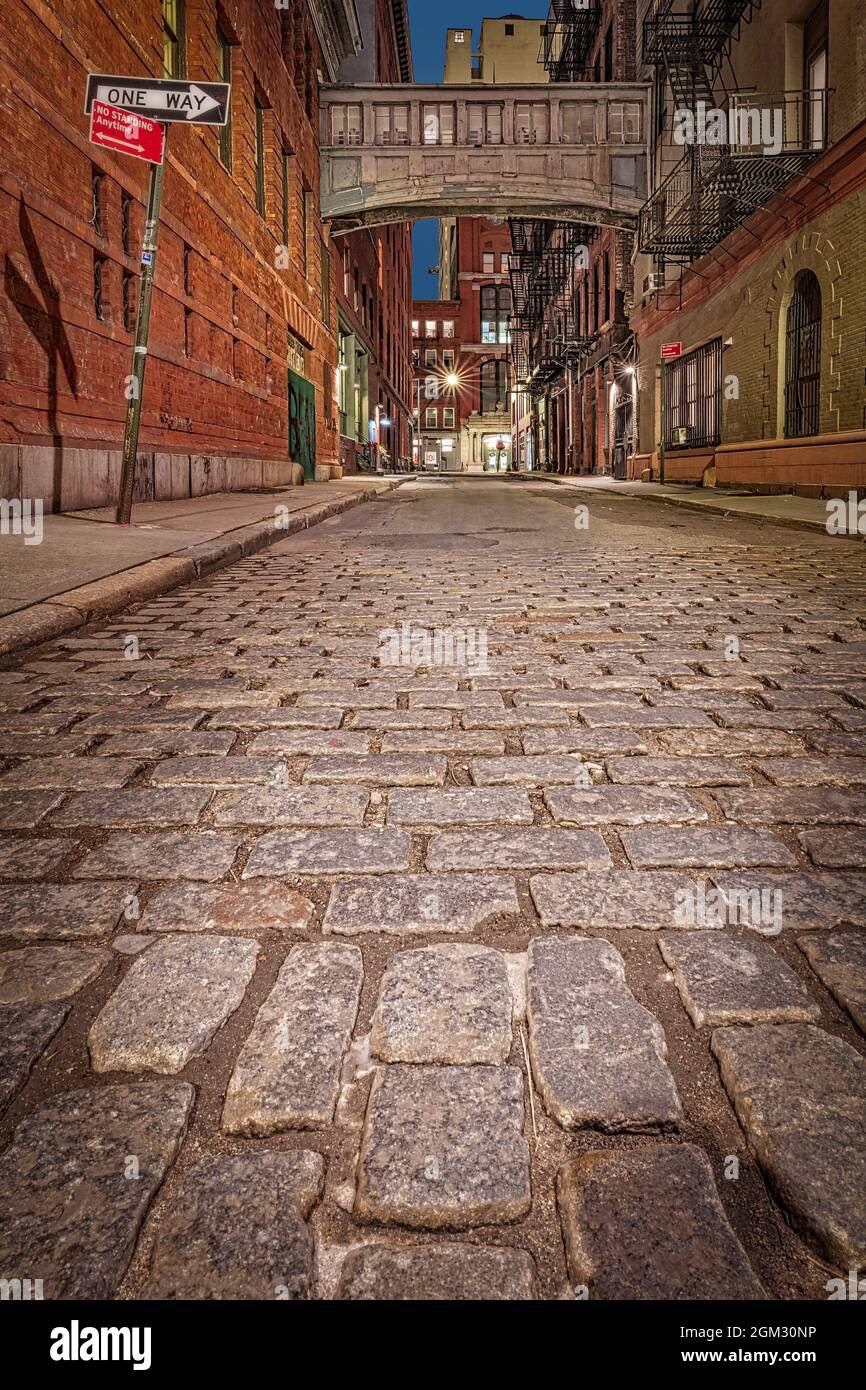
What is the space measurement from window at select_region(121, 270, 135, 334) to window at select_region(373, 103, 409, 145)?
57.0 feet

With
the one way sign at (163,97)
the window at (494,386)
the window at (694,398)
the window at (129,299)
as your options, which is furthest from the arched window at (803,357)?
the window at (494,386)

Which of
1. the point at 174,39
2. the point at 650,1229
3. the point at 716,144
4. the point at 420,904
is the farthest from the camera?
the point at 716,144

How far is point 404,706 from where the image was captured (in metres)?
3.43

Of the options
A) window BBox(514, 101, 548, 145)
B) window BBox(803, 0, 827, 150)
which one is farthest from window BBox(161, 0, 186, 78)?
window BBox(514, 101, 548, 145)

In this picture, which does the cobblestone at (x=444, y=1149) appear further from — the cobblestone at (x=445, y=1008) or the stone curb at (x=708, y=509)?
the stone curb at (x=708, y=509)

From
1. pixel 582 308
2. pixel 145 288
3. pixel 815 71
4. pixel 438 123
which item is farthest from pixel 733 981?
pixel 582 308

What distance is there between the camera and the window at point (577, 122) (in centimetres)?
2447

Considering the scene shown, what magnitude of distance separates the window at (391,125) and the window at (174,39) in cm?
1291

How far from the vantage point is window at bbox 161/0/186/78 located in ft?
41.8

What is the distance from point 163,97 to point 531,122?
21.6 meters

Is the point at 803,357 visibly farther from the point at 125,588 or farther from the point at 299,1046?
the point at 299,1046

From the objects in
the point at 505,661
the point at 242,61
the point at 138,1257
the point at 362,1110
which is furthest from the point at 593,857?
the point at 242,61

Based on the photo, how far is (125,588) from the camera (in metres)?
5.43
